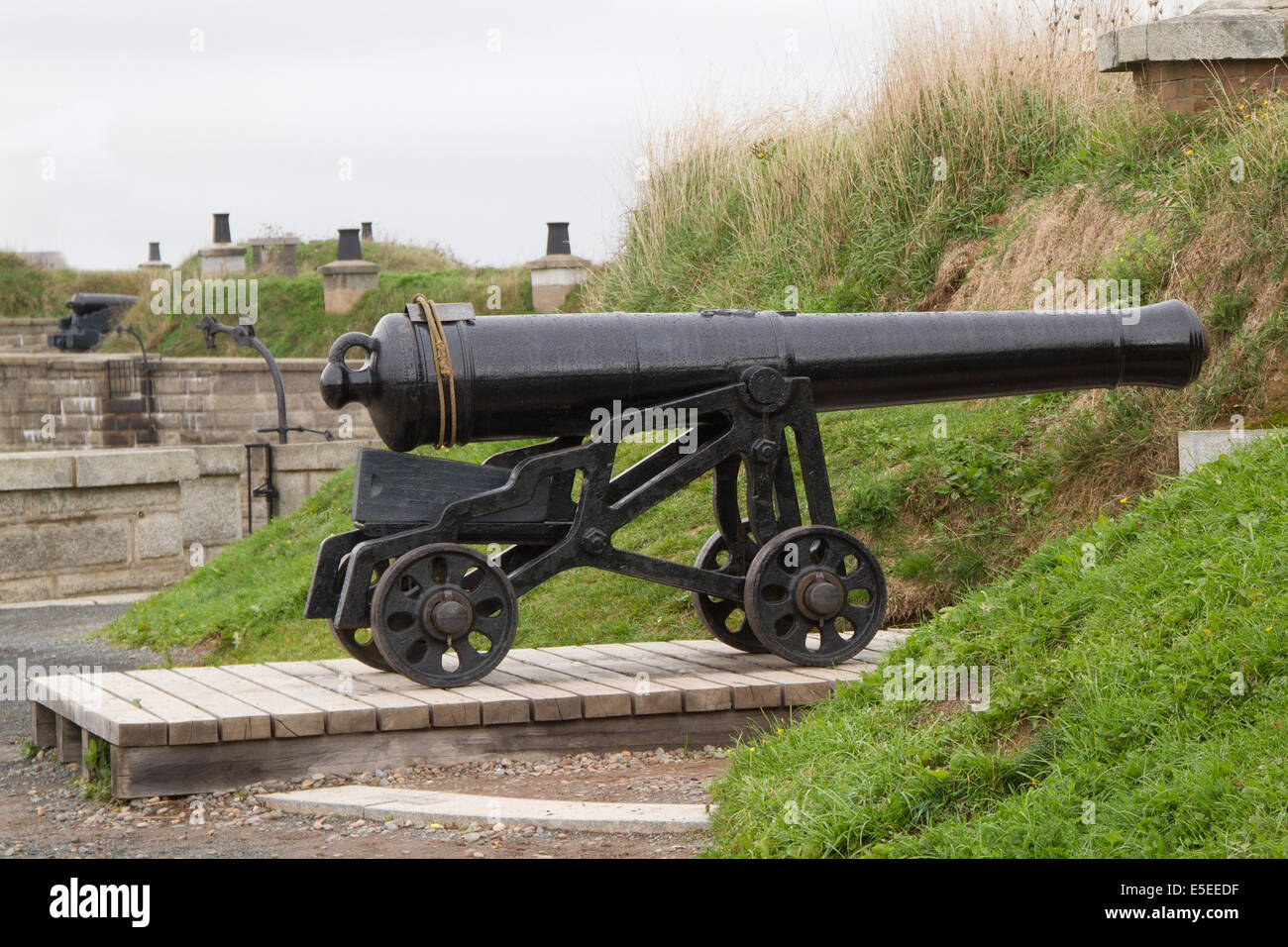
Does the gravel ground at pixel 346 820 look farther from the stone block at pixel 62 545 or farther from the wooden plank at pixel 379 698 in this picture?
the stone block at pixel 62 545

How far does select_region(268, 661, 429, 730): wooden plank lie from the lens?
522 cm

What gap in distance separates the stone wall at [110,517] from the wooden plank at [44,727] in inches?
279

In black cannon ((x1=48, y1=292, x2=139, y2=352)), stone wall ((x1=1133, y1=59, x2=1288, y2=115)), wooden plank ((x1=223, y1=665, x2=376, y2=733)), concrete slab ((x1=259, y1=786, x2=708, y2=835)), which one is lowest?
concrete slab ((x1=259, y1=786, x2=708, y2=835))

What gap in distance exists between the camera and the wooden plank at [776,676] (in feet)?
18.6

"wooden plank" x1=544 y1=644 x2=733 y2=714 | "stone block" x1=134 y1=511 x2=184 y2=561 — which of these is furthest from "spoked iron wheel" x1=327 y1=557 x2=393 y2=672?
"stone block" x1=134 y1=511 x2=184 y2=561

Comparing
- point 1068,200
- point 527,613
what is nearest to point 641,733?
point 527,613

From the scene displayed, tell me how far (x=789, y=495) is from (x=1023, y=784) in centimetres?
233

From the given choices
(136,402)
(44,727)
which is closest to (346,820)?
(44,727)

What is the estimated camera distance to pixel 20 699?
25.0 feet

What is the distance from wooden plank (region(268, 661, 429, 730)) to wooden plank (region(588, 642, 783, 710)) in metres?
1.11

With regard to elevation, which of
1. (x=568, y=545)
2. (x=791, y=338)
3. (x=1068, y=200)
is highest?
(x=1068, y=200)

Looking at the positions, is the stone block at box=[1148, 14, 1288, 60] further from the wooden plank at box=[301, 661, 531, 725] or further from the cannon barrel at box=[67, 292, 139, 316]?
the cannon barrel at box=[67, 292, 139, 316]
